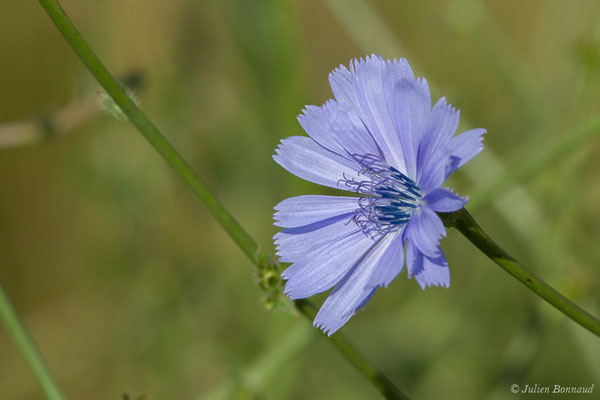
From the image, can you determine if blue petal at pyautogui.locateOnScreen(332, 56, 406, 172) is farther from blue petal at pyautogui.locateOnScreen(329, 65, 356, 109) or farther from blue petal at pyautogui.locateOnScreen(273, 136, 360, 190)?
blue petal at pyautogui.locateOnScreen(273, 136, 360, 190)

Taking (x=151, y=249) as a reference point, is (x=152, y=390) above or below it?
below

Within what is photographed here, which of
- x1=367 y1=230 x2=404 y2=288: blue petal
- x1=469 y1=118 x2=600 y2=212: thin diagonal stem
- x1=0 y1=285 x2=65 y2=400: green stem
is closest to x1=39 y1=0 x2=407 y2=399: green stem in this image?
x1=367 y1=230 x2=404 y2=288: blue petal

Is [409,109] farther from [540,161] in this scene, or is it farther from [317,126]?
[540,161]

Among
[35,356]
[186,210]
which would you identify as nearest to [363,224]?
[35,356]

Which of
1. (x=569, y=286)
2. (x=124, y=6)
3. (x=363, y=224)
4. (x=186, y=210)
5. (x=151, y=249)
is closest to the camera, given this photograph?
(x=363, y=224)

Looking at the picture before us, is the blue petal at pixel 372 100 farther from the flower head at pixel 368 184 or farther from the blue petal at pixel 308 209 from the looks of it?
the blue petal at pixel 308 209

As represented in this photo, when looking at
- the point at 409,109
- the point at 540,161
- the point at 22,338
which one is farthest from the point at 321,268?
the point at 540,161

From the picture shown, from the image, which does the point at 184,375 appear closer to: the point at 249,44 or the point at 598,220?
the point at 249,44
